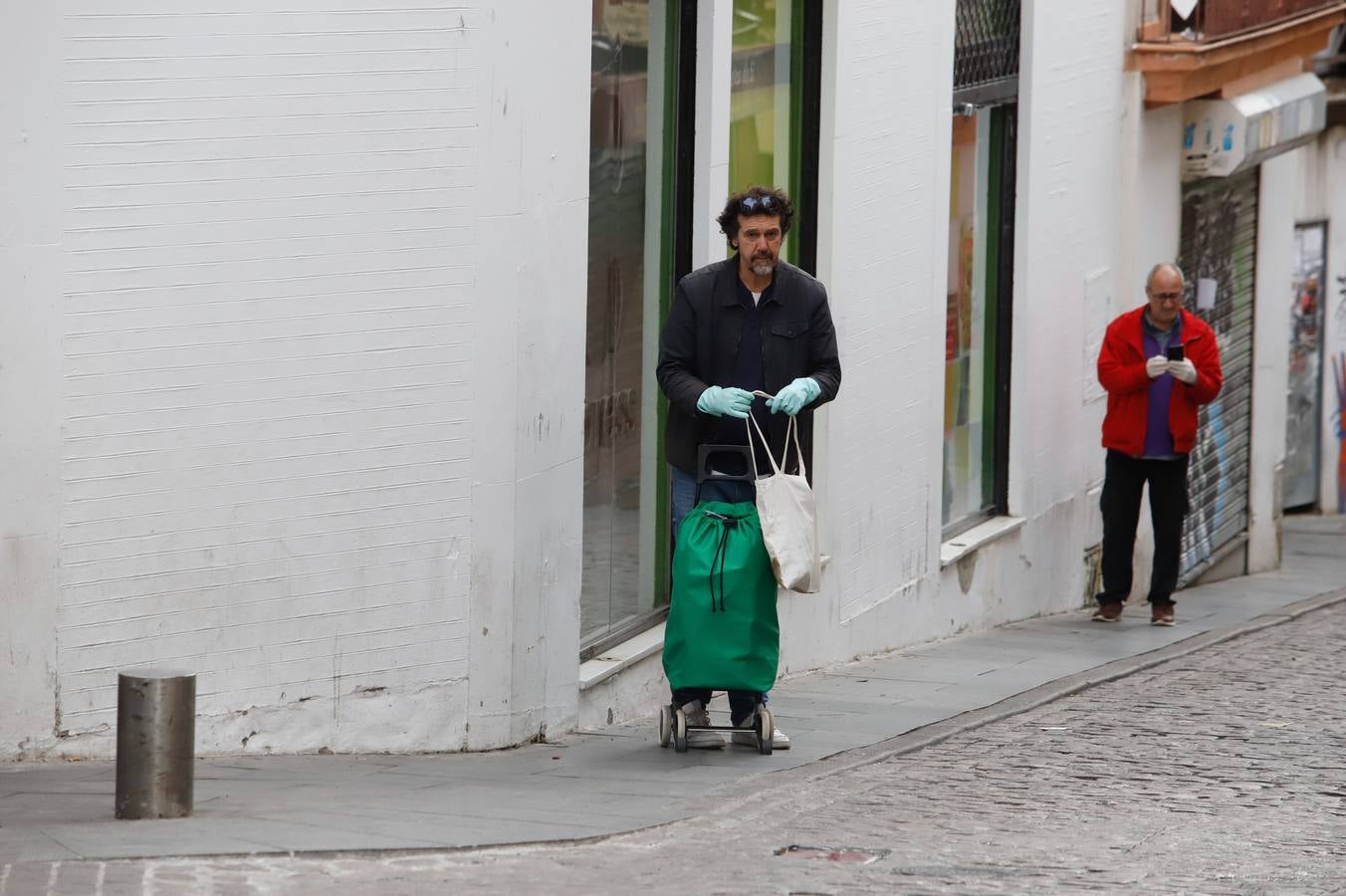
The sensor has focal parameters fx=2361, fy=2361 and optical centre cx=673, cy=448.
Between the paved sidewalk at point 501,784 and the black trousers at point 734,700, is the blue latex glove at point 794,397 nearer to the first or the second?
the black trousers at point 734,700

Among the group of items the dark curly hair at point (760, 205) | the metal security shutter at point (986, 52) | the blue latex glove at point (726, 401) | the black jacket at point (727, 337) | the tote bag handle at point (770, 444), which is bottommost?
the tote bag handle at point (770, 444)

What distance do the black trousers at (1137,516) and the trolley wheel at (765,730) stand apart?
5.22 metres

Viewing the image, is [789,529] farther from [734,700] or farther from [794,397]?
[734,700]

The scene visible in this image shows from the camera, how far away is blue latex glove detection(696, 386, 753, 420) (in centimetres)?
779

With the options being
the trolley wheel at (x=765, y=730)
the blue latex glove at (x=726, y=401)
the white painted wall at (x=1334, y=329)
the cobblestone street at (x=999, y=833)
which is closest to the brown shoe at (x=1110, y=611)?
the cobblestone street at (x=999, y=833)

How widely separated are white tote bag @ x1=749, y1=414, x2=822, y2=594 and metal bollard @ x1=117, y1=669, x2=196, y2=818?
209cm

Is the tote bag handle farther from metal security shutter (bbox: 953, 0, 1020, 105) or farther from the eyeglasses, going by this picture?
metal security shutter (bbox: 953, 0, 1020, 105)

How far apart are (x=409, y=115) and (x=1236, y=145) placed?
9373 mm

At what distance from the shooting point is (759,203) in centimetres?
791

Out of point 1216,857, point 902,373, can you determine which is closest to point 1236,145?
point 902,373

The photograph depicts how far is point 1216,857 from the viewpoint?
A: 666cm

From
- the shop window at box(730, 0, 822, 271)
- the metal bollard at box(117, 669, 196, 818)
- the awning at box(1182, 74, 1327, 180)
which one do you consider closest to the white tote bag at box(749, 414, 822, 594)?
the metal bollard at box(117, 669, 196, 818)

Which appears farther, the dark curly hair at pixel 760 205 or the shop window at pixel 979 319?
the shop window at pixel 979 319

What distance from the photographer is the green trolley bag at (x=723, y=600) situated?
7848 mm
